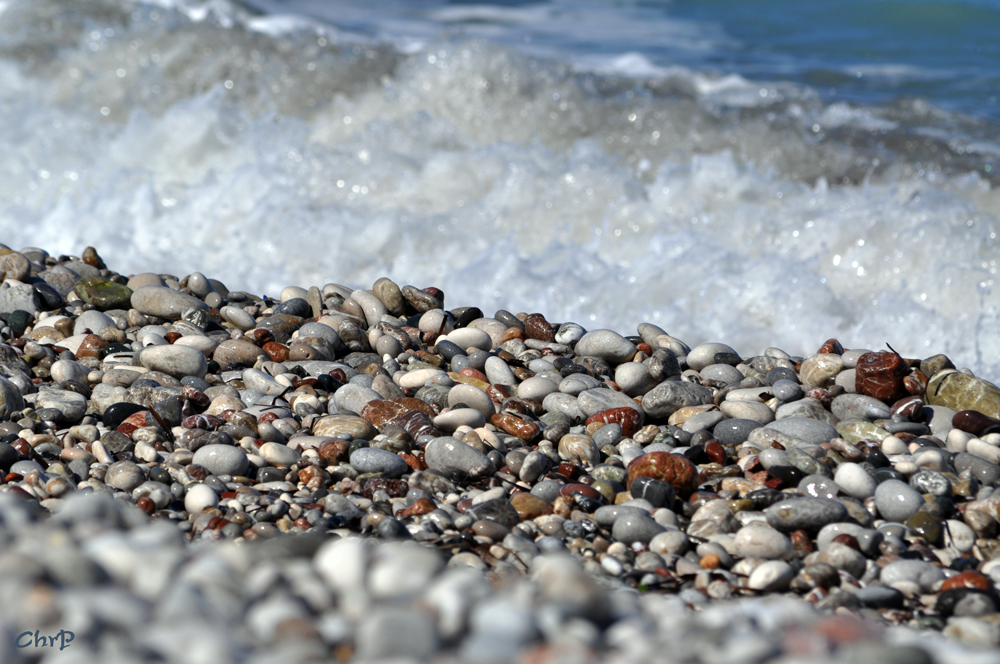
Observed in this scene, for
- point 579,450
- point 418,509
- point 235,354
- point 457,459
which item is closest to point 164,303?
point 235,354

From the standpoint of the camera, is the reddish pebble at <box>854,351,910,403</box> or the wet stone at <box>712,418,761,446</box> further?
the reddish pebble at <box>854,351,910,403</box>

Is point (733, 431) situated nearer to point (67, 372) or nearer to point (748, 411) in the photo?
point (748, 411)

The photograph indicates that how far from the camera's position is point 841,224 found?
4.64m

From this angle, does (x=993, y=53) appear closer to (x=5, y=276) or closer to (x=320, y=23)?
(x=320, y=23)

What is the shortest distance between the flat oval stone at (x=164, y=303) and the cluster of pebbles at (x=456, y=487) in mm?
17

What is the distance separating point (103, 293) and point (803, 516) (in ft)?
9.39

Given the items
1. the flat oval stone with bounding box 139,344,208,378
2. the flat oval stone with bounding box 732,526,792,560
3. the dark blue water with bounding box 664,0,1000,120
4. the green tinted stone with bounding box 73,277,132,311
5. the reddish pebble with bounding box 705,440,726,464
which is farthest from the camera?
the dark blue water with bounding box 664,0,1000,120

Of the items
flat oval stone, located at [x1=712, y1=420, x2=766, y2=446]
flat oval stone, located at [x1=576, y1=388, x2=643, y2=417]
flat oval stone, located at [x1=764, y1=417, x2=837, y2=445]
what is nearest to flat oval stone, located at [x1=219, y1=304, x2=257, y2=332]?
flat oval stone, located at [x1=576, y1=388, x2=643, y2=417]

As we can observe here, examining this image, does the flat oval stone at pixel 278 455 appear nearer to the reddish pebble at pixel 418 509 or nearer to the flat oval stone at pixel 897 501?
the reddish pebble at pixel 418 509

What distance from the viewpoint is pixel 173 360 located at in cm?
286

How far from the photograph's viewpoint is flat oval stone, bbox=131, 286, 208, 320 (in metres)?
3.34

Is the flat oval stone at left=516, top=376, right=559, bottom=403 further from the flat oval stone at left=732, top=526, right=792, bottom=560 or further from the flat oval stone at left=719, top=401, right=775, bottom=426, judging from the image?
the flat oval stone at left=732, top=526, right=792, bottom=560

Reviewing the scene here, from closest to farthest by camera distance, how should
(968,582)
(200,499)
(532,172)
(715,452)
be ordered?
(968,582)
(200,499)
(715,452)
(532,172)

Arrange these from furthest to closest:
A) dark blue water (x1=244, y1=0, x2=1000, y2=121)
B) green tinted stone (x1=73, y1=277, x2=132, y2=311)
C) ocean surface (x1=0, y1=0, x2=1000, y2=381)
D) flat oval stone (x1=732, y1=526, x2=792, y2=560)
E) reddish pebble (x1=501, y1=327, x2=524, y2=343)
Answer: dark blue water (x1=244, y1=0, x2=1000, y2=121) → ocean surface (x1=0, y1=0, x2=1000, y2=381) → green tinted stone (x1=73, y1=277, x2=132, y2=311) → reddish pebble (x1=501, y1=327, x2=524, y2=343) → flat oval stone (x1=732, y1=526, x2=792, y2=560)
